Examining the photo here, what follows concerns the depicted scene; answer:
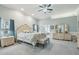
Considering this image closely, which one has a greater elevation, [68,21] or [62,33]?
[68,21]

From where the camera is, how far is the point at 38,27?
9008 millimetres

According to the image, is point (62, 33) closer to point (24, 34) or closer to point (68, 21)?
point (68, 21)

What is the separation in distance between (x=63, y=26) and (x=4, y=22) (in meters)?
5.58

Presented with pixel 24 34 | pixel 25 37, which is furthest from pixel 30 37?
pixel 24 34

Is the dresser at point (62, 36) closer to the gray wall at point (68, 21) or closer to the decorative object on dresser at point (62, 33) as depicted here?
the decorative object on dresser at point (62, 33)

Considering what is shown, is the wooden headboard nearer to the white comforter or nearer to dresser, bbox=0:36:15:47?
the white comforter

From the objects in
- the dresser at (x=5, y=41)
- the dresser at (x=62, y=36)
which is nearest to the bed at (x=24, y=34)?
the dresser at (x=5, y=41)

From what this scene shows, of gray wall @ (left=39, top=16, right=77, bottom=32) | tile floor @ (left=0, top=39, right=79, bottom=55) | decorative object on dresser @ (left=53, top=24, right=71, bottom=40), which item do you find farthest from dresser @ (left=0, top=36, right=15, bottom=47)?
decorative object on dresser @ (left=53, top=24, right=71, bottom=40)

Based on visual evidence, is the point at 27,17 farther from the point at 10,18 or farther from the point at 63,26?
the point at 63,26

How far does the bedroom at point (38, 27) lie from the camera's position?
15.9ft

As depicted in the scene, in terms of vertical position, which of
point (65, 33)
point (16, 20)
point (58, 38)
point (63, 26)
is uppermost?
point (16, 20)

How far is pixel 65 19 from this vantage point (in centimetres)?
804
